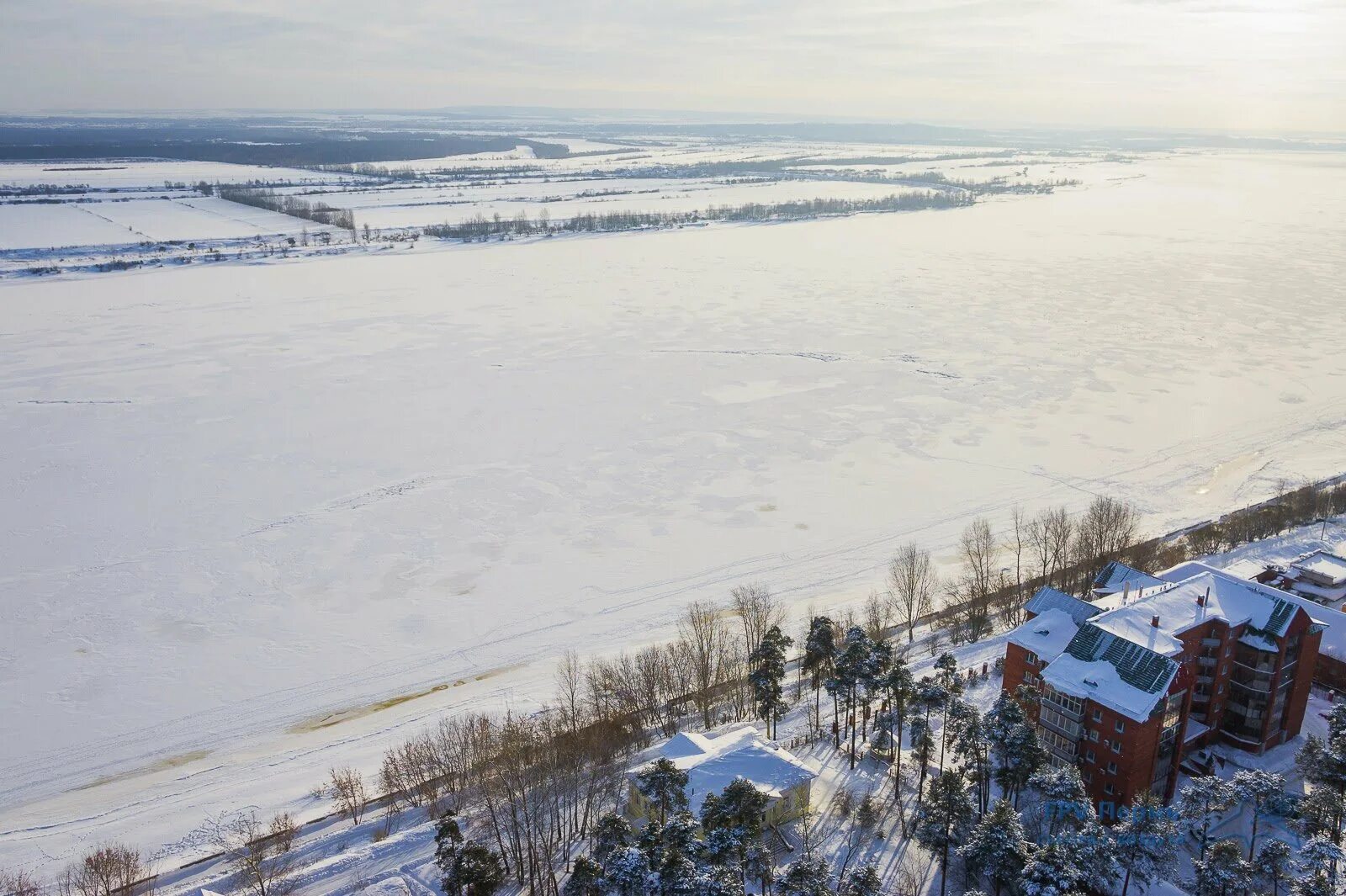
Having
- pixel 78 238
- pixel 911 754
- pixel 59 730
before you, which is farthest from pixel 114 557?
pixel 78 238

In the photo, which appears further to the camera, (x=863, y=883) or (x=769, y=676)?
(x=769, y=676)

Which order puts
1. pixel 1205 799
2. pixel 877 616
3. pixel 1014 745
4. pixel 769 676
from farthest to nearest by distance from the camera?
pixel 877 616 → pixel 769 676 → pixel 1014 745 → pixel 1205 799

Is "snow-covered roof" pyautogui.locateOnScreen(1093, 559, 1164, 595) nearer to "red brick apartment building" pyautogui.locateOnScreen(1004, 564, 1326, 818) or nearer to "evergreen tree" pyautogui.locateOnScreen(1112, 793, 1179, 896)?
"red brick apartment building" pyautogui.locateOnScreen(1004, 564, 1326, 818)

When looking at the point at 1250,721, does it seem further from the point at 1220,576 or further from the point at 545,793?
the point at 545,793

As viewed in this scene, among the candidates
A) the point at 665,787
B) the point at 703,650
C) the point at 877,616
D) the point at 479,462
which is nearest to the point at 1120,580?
the point at 877,616

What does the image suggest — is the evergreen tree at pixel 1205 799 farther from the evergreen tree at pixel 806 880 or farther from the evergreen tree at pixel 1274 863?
the evergreen tree at pixel 806 880

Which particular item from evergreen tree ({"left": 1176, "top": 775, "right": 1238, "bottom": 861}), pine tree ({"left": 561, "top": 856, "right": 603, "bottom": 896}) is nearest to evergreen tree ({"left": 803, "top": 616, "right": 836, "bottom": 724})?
evergreen tree ({"left": 1176, "top": 775, "right": 1238, "bottom": 861})

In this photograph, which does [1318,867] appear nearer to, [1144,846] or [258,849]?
[1144,846]
